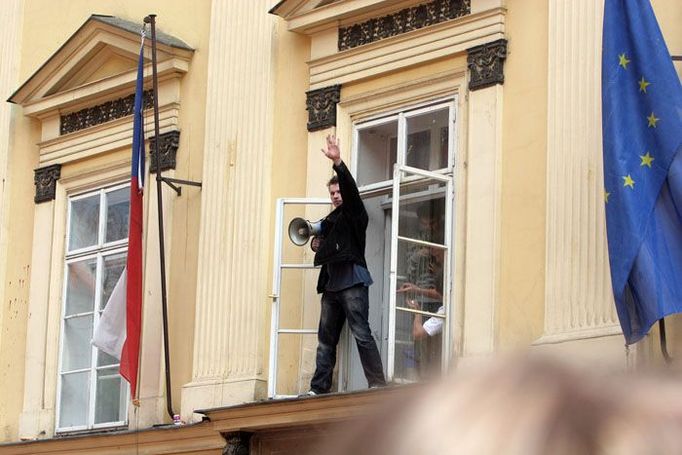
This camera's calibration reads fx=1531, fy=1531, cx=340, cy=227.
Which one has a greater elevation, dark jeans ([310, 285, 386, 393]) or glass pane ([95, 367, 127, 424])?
dark jeans ([310, 285, 386, 393])

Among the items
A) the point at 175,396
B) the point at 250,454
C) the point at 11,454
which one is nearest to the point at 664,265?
the point at 250,454

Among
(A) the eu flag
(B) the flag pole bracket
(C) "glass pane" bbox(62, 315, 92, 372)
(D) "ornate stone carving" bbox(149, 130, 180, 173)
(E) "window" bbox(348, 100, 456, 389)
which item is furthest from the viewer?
(C) "glass pane" bbox(62, 315, 92, 372)

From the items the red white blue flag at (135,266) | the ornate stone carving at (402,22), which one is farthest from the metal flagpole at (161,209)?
the ornate stone carving at (402,22)

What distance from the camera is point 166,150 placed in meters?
11.1

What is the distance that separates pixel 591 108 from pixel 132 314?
12.6 feet

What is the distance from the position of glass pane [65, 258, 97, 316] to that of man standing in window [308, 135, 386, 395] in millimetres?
2900

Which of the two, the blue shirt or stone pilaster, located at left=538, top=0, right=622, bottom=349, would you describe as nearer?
stone pilaster, located at left=538, top=0, right=622, bottom=349

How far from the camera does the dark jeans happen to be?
8.91 metres

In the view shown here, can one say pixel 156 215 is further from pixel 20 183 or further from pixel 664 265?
pixel 664 265

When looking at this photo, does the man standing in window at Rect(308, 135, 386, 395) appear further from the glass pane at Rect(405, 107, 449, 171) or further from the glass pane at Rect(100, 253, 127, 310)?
the glass pane at Rect(100, 253, 127, 310)

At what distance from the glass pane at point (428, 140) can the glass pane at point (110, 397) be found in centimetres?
320

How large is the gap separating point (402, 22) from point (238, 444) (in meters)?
2.82

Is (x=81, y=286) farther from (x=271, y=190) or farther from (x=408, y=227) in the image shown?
(x=408, y=227)

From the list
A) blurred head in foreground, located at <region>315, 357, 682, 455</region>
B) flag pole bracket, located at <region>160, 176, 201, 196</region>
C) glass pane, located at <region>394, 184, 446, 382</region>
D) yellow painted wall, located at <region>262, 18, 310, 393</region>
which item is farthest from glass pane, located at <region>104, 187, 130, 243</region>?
blurred head in foreground, located at <region>315, 357, 682, 455</region>
